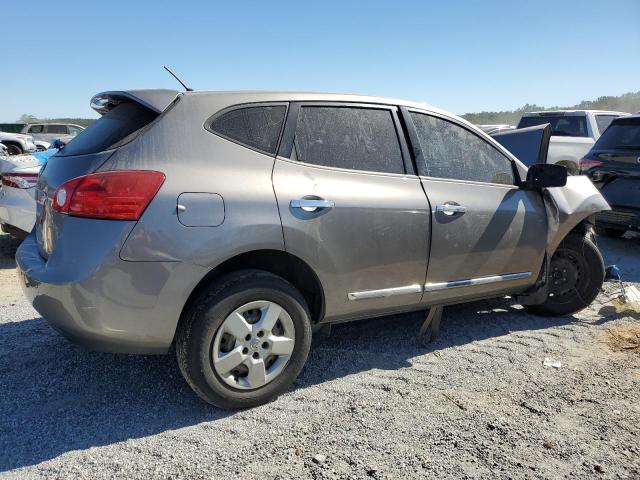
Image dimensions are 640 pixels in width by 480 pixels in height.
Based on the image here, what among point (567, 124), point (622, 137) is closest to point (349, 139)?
point (622, 137)

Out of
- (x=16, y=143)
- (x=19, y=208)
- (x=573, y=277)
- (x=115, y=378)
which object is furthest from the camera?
(x=16, y=143)

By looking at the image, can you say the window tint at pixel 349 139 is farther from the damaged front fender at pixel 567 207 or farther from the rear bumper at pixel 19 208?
the rear bumper at pixel 19 208

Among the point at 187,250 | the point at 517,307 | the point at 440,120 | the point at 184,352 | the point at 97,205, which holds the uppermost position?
the point at 440,120

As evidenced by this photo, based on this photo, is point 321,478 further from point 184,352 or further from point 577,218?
point 577,218

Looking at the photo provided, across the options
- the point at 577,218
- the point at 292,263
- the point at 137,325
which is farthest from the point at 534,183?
the point at 137,325

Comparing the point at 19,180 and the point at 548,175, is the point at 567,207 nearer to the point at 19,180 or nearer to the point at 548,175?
the point at 548,175

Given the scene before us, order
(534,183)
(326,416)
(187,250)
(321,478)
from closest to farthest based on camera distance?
(321,478) < (187,250) < (326,416) < (534,183)

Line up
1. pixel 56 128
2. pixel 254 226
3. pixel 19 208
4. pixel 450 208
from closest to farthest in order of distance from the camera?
pixel 254 226 → pixel 450 208 → pixel 19 208 → pixel 56 128

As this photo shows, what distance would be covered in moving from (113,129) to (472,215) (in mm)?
2375

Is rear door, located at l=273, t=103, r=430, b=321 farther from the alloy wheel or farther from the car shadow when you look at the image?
the car shadow

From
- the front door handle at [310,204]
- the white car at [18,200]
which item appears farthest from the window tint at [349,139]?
the white car at [18,200]

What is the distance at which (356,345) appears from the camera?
3.77 m

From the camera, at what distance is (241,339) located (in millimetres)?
2768

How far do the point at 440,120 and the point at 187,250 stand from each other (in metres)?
2.11
